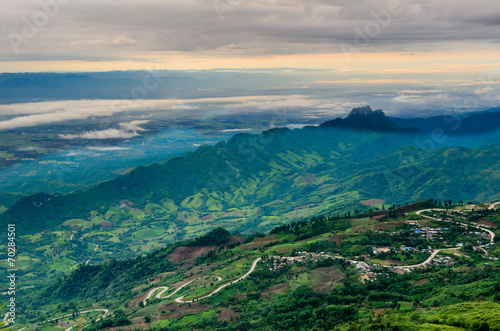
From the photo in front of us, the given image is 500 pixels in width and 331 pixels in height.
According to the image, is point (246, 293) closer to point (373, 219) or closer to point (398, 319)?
point (398, 319)

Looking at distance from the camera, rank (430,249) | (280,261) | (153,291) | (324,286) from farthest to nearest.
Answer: (153,291)
(280,261)
(430,249)
(324,286)

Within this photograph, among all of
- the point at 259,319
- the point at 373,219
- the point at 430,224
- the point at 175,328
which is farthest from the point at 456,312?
the point at 373,219

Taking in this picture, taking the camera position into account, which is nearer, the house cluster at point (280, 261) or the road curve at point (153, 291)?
the house cluster at point (280, 261)

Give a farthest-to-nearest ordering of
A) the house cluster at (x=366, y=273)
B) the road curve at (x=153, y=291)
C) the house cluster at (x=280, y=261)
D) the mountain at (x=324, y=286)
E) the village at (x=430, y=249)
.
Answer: the road curve at (x=153, y=291) → the house cluster at (x=280, y=261) → the village at (x=430, y=249) → the house cluster at (x=366, y=273) → the mountain at (x=324, y=286)

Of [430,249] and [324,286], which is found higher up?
[430,249]

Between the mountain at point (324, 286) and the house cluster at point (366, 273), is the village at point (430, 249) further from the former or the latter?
the mountain at point (324, 286)

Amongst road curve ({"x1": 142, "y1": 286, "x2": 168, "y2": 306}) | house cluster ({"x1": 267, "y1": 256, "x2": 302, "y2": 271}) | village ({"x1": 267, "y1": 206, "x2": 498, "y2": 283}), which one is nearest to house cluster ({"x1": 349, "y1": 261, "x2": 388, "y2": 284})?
village ({"x1": 267, "y1": 206, "x2": 498, "y2": 283})

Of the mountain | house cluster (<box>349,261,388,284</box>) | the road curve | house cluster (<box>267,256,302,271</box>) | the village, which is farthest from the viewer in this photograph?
the road curve

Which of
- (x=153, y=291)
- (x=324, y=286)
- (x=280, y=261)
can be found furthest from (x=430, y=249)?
A: (x=153, y=291)

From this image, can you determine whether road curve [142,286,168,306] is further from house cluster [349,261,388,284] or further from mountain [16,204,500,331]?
house cluster [349,261,388,284]

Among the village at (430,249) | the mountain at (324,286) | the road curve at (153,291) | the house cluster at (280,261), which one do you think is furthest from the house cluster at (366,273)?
the road curve at (153,291)

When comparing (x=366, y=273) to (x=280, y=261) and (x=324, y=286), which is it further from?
(x=280, y=261)
